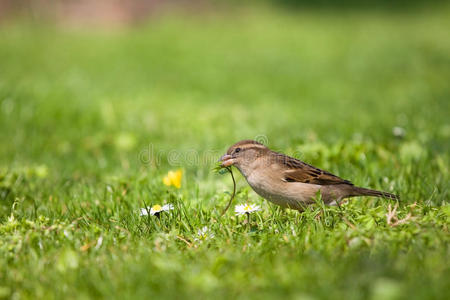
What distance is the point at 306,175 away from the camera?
4184mm

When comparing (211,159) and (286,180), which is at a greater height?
(286,180)

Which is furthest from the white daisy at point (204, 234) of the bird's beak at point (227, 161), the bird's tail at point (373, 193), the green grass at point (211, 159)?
the bird's tail at point (373, 193)

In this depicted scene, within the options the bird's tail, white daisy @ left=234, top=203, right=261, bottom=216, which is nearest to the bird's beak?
white daisy @ left=234, top=203, right=261, bottom=216

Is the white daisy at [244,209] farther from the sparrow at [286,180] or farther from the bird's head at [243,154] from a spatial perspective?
the bird's head at [243,154]

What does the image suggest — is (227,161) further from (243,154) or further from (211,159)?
(211,159)

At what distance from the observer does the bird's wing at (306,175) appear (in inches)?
163

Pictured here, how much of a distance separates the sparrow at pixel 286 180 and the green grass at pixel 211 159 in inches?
6.5

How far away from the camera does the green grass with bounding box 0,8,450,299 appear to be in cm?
275

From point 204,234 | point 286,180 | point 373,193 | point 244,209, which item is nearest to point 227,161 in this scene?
point 286,180

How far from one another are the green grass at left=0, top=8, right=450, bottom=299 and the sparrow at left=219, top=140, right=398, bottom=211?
17cm

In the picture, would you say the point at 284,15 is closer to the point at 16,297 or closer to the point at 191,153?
the point at 191,153

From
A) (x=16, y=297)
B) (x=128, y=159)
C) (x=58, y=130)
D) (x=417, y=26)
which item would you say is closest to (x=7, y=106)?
(x=58, y=130)

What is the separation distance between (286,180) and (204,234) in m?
0.93

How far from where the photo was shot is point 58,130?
25.4ft
